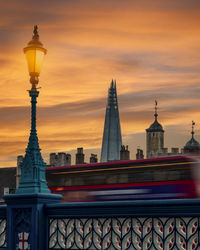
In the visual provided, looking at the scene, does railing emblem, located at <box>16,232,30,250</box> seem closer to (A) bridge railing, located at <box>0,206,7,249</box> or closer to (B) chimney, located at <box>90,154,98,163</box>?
(A) bridge railing, located at <box>0,206,7,249</box>

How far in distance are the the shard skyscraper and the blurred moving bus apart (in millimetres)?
152374

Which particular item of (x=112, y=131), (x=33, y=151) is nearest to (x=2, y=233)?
(x=33, y=151)

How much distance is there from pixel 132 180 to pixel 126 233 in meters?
12.1

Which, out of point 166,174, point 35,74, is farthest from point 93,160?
point 35,74

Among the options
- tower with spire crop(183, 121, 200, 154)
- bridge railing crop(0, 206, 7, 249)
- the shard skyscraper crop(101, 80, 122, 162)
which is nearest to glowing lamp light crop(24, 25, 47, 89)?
bridge railing crop(0, 206, 7, 249)

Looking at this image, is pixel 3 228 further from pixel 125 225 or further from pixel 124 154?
pixel 124 154

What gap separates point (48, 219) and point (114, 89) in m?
176

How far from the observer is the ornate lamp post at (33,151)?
11.9m

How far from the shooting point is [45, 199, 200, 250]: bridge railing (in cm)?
988

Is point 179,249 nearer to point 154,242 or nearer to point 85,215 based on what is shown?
point 154,242

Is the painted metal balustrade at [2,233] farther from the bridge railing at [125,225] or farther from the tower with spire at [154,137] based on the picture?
the tower with spire at [154,137]

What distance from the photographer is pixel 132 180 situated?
74.5 feet

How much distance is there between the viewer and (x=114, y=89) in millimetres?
187250

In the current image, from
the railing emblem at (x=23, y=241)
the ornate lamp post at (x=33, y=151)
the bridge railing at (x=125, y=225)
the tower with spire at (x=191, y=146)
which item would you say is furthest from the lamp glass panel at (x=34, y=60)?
the tower with spire at (x=191, y=146)
